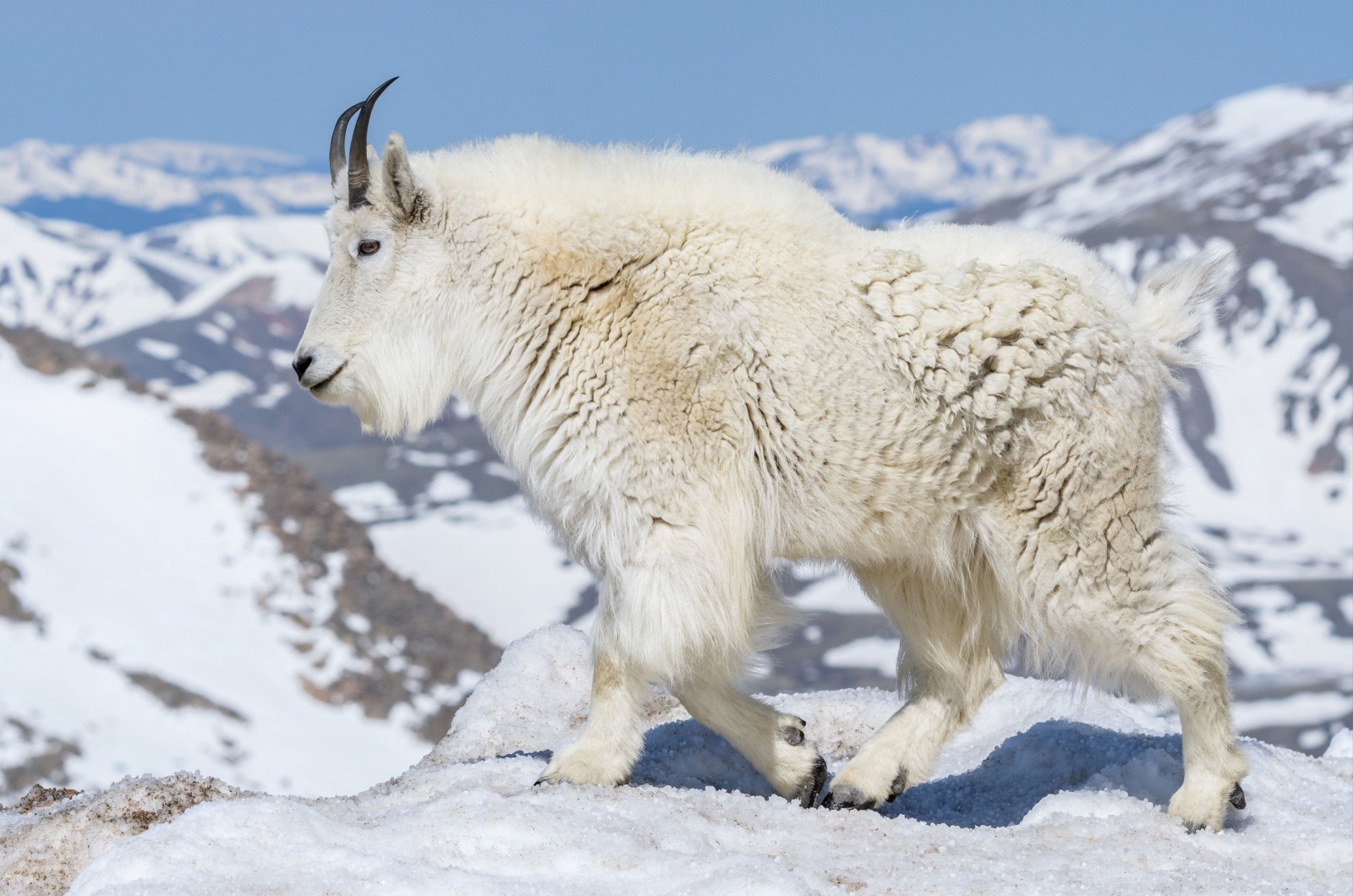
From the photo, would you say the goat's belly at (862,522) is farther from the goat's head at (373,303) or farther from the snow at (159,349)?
the snow at (159,349)

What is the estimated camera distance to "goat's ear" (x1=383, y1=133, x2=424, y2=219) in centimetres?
494

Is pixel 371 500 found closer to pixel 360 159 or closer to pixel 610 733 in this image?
pixel 360 159

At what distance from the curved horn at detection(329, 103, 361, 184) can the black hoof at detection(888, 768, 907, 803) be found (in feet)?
10.6

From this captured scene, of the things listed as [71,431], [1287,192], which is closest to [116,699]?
[71,431]

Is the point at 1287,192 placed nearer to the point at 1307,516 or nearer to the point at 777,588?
the point at 1307,516

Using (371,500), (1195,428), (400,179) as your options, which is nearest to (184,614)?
(400,179)

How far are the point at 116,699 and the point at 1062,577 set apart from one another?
40.1 ft

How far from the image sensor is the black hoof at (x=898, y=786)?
17.9ft

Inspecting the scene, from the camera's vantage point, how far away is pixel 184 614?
16.2 metres

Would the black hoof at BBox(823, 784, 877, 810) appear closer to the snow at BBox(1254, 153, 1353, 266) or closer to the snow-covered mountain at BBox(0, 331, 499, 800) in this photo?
the snow-covered mountain at BBox(0, 331, 499, 800)

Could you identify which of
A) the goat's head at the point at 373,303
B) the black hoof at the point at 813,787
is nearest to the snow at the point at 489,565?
the black hoof at the point at 813,787

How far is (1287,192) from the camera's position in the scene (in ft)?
426

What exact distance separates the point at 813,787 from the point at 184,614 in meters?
12.7

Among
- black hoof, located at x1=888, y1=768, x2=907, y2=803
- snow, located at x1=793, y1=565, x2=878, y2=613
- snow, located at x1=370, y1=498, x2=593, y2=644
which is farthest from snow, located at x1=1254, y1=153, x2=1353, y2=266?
black hoof, located at x1=888, y1=768, x2=907, y2=803
